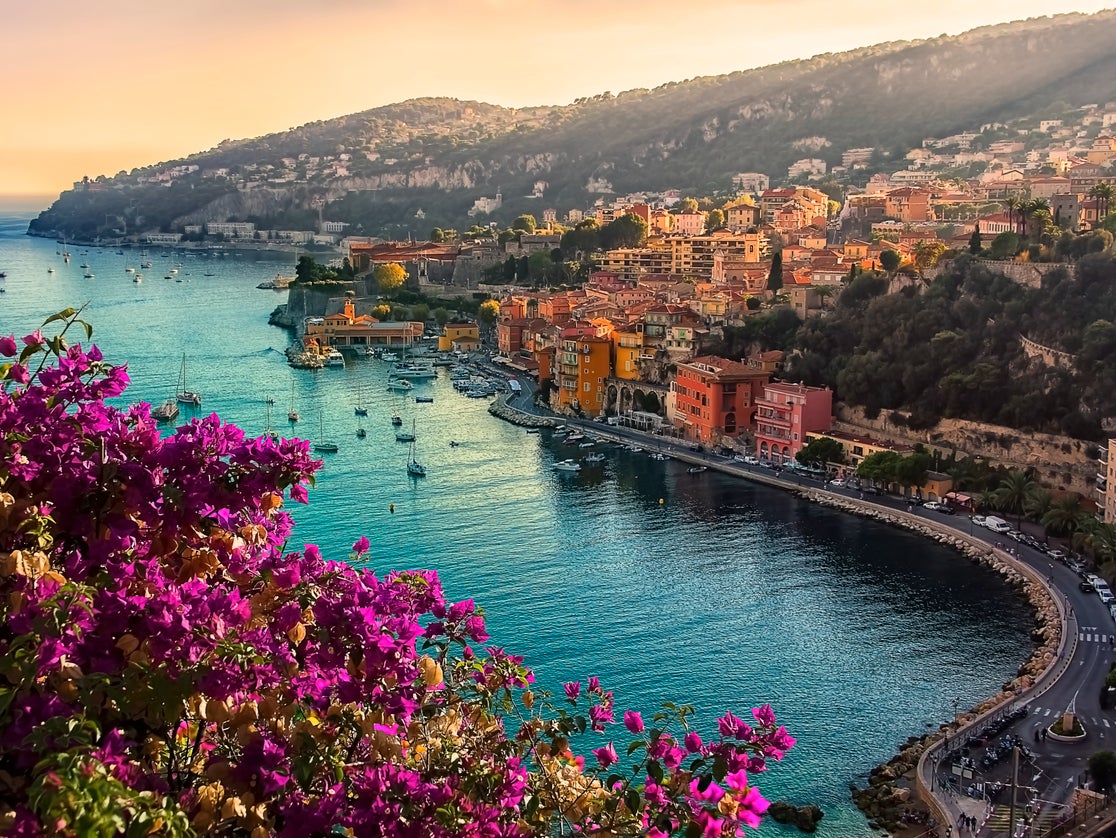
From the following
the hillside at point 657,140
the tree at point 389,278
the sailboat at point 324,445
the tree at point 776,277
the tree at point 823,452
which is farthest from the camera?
the hillside at point 657,140

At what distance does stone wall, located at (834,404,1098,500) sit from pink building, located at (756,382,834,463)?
23.0 inches

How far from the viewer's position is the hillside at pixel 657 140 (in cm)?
6575

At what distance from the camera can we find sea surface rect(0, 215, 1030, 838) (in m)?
12.2

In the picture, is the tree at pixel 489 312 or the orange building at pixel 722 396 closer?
the orange building at pixel 722 396

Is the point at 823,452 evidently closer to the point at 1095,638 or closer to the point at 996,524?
the point at 996,524

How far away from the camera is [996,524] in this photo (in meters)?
17.8

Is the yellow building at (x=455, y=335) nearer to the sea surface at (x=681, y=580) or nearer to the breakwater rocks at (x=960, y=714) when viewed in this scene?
the sea surface at (x=681, y=580)

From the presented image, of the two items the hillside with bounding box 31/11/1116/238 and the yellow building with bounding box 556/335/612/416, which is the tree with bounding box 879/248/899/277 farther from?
the hillside with bounding box 31/11/1116/238

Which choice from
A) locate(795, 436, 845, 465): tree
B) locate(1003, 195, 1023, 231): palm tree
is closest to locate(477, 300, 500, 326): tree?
locate(1003, 195, 1023, 231): palm tree

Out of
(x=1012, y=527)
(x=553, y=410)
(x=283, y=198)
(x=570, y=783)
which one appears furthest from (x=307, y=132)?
(x=570, y=783)

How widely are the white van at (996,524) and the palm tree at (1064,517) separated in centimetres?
50

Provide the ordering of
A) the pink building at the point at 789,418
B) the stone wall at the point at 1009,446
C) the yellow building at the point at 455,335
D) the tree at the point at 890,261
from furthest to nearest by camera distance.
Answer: the yellow building at the point at 455,335
the tree at the point at 890,261
the pink building at the point at 789,418
the stone wall at the point at 1009,446

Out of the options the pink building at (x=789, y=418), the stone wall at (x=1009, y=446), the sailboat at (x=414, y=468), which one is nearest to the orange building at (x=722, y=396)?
the pink building at (x=789, y=418)

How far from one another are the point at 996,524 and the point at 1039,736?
717 cm
